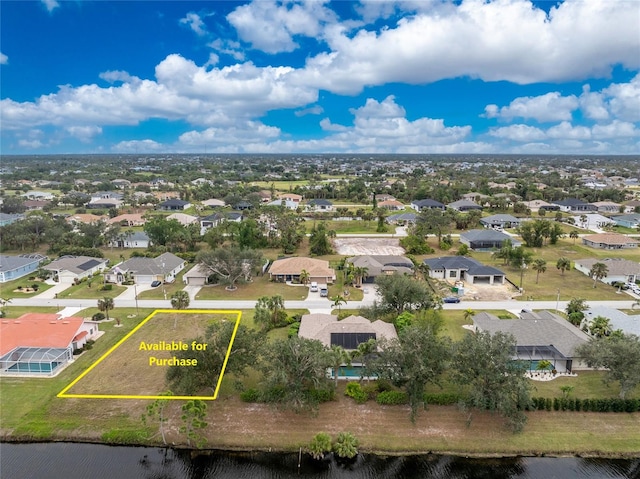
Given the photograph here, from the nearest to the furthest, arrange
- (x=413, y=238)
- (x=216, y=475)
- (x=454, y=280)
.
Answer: (x=216, y=475) < (x=454, y=280) < (x=413, y=238)

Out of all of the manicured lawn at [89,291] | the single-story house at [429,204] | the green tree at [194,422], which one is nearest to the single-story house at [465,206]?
the single-story house at [429,204]

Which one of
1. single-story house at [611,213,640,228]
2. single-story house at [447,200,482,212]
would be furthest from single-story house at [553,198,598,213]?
single-story house at [447,200,482,212]

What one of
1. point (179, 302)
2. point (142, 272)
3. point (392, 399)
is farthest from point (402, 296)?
point (142, 272)

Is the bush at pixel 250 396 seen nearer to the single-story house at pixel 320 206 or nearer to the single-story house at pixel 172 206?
the single-story house at pixel 320 206

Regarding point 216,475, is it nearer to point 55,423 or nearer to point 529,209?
point 55,423

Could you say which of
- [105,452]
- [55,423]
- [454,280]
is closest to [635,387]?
[454,280]

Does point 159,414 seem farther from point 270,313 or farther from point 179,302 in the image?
point 179,302

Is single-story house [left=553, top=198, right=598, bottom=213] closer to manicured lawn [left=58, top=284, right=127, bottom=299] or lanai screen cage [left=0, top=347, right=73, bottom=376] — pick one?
manicured lawn [left=58, top=284, right=127, bottom=299]
